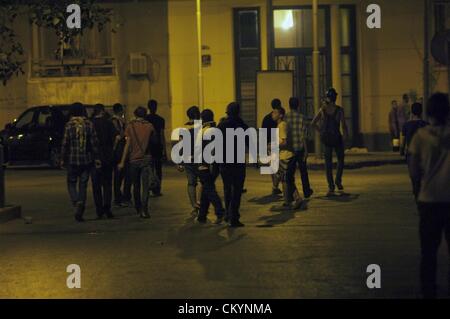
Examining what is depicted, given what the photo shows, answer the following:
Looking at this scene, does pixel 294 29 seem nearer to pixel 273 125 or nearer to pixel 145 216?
pixel 273 125

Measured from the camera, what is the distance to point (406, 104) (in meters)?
29.9

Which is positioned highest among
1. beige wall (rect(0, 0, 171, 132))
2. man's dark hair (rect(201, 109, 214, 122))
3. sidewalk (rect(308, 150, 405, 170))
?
beige wall (rect(0, 0, 171, 132))

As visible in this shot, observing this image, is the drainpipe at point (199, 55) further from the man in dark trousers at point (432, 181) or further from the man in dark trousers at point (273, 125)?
the man in dark trousers at point (432, 181)

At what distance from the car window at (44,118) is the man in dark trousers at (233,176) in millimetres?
13484

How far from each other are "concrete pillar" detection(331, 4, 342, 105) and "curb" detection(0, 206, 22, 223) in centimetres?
1682

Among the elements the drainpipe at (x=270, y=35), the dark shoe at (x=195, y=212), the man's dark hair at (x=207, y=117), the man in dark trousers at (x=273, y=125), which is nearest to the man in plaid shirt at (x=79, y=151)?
the dark shoe at (x=195, y=212)

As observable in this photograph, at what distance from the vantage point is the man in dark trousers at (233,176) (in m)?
13.7

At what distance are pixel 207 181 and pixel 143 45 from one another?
17567 mm

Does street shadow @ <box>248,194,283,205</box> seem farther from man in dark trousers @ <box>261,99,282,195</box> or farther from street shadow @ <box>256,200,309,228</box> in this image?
street shadow @ <box>256,200,309,228</box>

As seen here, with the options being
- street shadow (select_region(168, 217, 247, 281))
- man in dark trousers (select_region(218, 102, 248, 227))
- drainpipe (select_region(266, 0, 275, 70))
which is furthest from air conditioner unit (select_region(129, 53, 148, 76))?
man in dark trousers (select_region(218, 102, 248, 227))

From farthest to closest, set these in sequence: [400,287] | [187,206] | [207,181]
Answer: [187,206] < [207,181] < [400,287]

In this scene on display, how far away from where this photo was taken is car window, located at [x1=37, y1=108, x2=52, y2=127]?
87.4 ft

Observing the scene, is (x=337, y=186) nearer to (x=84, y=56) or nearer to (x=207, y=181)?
(x=207, y=181)

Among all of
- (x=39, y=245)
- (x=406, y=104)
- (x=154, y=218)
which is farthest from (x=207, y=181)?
(x=406, y=104)
